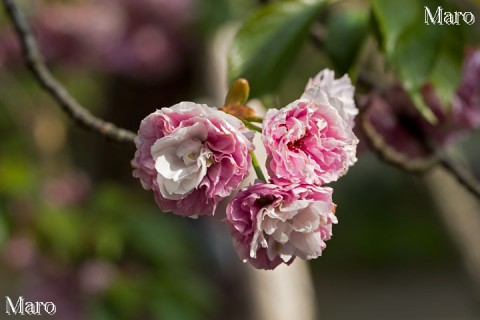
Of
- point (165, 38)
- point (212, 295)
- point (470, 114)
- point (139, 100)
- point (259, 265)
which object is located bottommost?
point (259, 265)

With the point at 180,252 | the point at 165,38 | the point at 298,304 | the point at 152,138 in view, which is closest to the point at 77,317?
the point at 180,252

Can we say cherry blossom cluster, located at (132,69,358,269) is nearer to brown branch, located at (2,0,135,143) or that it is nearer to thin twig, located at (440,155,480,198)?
brown branch, located at (2,0,135,143)

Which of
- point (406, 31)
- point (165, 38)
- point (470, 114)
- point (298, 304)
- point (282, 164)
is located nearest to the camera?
point (282, 164)

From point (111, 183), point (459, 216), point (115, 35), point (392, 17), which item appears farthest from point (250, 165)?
point (115, 35)

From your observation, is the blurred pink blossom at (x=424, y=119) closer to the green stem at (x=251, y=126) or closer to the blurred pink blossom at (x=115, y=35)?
the green stem at (x=251, y=126)

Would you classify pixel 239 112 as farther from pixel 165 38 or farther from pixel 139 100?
pixel 165 38

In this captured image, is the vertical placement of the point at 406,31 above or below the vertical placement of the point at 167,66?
below

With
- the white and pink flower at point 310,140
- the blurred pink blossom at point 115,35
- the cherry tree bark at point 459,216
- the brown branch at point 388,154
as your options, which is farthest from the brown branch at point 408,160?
the blurred pink blossom at point 115,35
